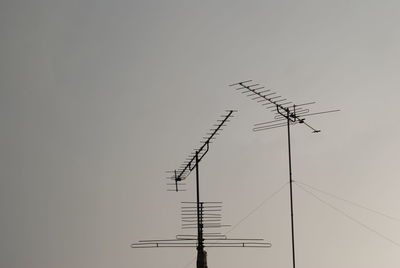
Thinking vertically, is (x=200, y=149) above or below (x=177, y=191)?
above

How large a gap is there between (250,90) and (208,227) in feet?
13.6

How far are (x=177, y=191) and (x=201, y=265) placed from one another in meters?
2.17

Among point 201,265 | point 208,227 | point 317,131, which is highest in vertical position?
point 317,131

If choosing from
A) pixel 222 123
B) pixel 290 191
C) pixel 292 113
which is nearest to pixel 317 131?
pixel 292 113

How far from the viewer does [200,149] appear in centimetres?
1530

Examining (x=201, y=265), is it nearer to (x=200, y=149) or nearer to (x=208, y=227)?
(x=208, y=227)

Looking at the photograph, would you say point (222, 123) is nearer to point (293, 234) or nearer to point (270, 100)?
point (270, 100)

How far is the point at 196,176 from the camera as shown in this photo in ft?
49.7

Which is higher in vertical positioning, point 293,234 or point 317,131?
point 317,131

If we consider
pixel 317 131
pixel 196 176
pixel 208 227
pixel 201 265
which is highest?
pixel 317 131

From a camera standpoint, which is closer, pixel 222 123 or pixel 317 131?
pixel 222 123

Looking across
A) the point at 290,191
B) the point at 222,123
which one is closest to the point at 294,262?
the point at 290,191

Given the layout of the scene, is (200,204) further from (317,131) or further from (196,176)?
(317,131)

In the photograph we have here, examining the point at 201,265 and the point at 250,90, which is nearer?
the point at 201,265
